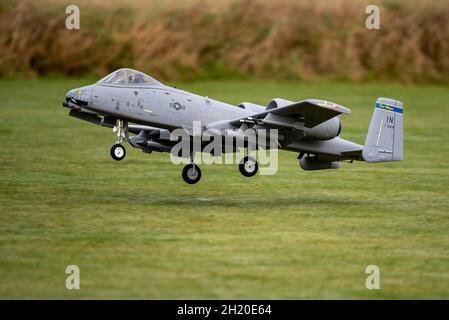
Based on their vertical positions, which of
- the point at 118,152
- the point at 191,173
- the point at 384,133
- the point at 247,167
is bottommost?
the point at 191,173

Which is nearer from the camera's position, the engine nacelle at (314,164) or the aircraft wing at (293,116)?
the aircraft wing at (293,116)

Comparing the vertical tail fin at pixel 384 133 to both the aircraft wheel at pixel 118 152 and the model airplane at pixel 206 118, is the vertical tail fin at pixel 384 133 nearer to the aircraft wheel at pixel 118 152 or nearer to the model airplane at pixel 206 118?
the model airplane at pixel 206 118

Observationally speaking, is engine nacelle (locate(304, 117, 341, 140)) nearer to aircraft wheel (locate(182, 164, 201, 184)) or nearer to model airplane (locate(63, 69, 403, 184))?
model airplane (locate(63, 69, 403, 184))

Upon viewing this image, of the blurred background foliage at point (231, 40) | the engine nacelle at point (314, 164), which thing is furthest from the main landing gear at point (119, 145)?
the blurred background foliage at point (231, 40)

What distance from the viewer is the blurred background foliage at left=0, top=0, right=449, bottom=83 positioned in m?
49.9

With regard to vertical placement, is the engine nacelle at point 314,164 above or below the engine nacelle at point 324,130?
below

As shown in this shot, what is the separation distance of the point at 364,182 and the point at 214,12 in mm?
29241

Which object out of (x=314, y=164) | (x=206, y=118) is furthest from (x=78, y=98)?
(x=314, y=164)

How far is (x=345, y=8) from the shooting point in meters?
52.8

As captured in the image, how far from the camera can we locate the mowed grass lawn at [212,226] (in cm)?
1415

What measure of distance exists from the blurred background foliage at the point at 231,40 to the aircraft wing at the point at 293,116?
98.5 ft

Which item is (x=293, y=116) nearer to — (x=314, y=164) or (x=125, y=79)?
(x=314, y=164)

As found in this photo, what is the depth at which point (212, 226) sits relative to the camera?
60.2 feet

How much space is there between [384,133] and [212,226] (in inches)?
221
